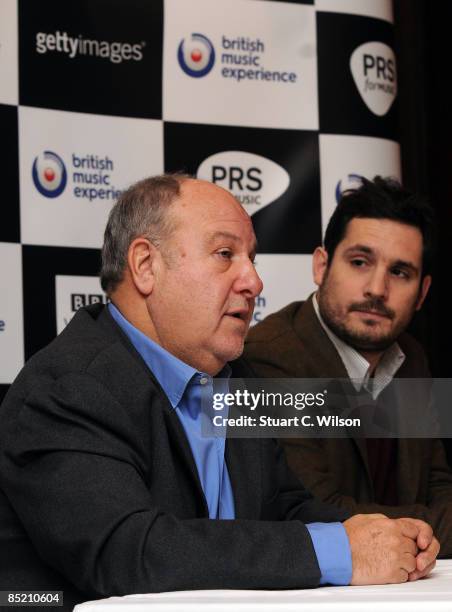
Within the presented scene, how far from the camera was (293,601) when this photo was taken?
1164 millimetres

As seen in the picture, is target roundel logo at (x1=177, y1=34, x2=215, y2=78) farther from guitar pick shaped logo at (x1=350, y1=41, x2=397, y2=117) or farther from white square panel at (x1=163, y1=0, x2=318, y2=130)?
guitar pick shaped logo at (x1=350, y1=41, x2=397, y2=117)

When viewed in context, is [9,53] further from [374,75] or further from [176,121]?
[374,75]

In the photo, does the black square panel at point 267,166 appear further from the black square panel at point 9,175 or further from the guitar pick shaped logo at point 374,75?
the black square panel at point 9,175

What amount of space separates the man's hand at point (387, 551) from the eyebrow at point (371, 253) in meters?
1.43

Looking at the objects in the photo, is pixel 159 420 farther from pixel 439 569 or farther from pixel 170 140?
pixel 170 140

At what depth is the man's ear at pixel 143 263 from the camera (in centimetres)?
187

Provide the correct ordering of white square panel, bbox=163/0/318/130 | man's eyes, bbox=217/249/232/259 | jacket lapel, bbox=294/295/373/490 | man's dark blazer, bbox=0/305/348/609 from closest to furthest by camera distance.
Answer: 1. man's dark blazer, bbox=0/305/348/609
2. man's eyes, bbox=217/249/232/259
3. jacket lapel, bbox=294/295/373/490
4. white square panel, bbox=163/0/318/130

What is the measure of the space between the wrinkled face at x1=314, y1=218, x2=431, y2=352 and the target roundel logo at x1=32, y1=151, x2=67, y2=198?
859mm

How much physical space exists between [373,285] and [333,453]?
1.67 feet

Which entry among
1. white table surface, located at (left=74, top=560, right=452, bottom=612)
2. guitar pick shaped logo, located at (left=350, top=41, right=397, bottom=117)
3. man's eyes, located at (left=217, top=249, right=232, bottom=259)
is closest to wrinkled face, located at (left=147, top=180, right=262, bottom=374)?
man's eyes, located at (left=217, top=249, right=232, bottom=259)

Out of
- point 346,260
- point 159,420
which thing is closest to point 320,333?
point 346,260

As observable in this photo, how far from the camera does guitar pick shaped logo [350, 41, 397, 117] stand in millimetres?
3334

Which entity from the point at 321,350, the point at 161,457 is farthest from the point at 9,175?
the point at 161,457

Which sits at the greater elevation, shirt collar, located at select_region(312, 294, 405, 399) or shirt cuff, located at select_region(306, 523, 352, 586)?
shirt collar, located at select_region(312, 294, 405, 399)
